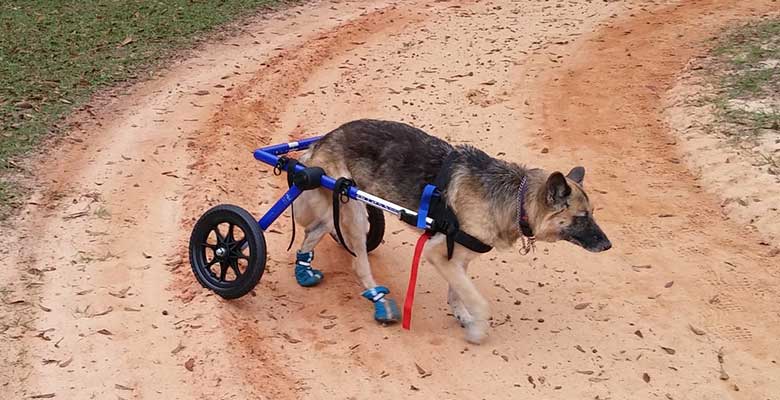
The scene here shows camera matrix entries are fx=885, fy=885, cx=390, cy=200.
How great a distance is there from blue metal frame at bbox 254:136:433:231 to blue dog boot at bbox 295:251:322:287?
2.08ft

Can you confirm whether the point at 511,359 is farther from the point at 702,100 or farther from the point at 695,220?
the point at 702,100

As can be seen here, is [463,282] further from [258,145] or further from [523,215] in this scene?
[258,145]

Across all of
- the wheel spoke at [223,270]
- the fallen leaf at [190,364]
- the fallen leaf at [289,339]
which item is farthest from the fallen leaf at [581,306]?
the fallen leaf at [190,364]

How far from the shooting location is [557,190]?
6727 millimetres

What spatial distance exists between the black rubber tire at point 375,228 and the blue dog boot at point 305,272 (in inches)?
24.9

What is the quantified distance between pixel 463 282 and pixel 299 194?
157 cm

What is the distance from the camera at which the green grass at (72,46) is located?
11.2 meters

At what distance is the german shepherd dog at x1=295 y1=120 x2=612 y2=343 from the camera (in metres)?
6.85

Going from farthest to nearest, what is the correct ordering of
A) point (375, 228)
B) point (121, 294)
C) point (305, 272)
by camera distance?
point (375, 228) → point (305, 272) → point (121, 294)

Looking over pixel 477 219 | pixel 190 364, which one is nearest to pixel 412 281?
pixel 477 219

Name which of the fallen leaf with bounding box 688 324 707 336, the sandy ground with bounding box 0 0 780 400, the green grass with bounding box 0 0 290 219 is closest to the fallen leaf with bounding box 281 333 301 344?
the sandy ground with bounding box 0 0 780 400

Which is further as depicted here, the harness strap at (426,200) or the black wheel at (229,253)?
the black wheel at (229,253)

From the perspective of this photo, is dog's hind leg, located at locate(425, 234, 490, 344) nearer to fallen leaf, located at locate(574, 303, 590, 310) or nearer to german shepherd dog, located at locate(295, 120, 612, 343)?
german shepherd dog, located at locate(295, 120, 612, 343)

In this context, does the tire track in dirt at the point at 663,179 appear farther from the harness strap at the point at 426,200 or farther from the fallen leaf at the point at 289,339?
the fallen leaf at the point at 289,339
